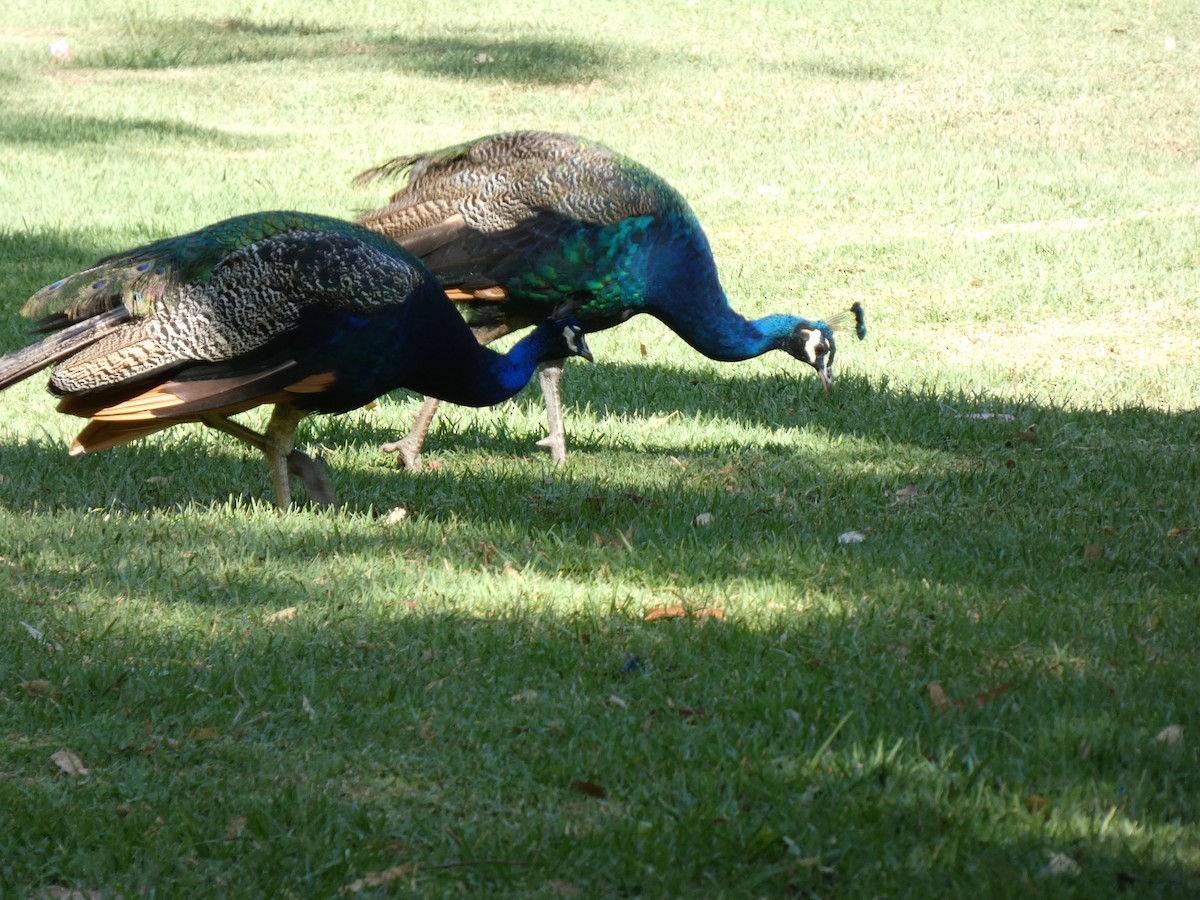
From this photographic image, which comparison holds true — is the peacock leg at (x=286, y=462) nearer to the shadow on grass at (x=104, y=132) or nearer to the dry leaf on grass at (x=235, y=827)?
the dry leaf on grass at (x=235, y=827)

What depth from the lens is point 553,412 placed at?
7227 mm

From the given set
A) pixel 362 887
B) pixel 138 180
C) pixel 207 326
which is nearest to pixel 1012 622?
pixel 362 887

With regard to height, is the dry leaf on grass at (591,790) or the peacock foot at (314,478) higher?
the peacock foot at (314,478)

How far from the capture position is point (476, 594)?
5.06 metres

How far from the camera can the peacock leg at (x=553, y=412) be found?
7.14 metres

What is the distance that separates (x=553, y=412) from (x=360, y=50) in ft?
47.3

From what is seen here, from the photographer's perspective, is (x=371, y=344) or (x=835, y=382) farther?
(x=835, y=382)

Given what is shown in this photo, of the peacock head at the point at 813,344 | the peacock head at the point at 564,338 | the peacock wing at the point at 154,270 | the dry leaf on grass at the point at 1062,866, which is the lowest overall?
the dry leaf on grass at the point at 1062,866

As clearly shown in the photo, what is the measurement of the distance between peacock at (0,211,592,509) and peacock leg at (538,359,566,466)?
117cm

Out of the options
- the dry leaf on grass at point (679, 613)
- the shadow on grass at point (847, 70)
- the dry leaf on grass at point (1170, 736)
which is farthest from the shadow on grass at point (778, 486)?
the shadow on grass at point (847, 70)

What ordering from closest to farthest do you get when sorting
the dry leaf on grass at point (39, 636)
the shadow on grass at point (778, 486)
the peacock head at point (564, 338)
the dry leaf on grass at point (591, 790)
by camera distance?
the dry leaf on grass at point (591, 790) < the dry leaf on grass at point (39, 636) < the shadow on grass at point (778, 486) < the peacock head at point (564, 338)

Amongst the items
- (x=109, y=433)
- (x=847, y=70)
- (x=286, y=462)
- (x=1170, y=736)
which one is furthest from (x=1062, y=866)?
(x=847, y=70)

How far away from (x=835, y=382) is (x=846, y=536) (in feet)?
9.45

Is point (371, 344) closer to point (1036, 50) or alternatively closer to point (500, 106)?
point (500, 106)
